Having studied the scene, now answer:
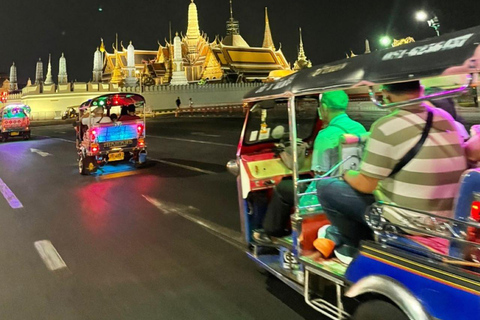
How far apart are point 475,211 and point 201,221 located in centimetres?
483

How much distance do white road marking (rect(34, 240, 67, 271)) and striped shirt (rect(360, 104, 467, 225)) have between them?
3.88 metres

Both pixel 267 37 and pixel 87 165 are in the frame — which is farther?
pixel 267 37

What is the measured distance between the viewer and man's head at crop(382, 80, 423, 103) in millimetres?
2582

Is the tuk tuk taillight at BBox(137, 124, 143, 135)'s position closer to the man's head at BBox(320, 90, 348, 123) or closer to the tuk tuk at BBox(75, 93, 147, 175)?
the tuk tuk at BBox(75, 93, 147, 175)

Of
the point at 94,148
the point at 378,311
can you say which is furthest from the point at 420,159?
the point at 94,148

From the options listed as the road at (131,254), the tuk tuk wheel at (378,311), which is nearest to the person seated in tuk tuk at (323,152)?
the road at (131,254)

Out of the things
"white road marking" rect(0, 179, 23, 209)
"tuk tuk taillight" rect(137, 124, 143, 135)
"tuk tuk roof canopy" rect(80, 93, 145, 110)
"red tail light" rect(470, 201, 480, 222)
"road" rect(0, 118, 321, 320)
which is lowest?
"road" rect(0, 118, 321, 320)

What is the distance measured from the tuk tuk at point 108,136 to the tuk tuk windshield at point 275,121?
7.39 m

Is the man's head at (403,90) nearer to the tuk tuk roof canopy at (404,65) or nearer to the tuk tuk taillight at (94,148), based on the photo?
the tuk tuk roof canopy at (404,65)

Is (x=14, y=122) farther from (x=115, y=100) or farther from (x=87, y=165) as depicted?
(x=87, y=165)

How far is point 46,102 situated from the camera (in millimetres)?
53875

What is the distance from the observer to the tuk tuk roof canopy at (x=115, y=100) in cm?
1195

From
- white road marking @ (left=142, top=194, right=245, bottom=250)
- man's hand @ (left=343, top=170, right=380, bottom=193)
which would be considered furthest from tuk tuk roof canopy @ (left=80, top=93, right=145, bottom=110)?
man's hand @ (left=343, top=170, right=380, bottom=193)

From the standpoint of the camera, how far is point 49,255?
5.28 metres
